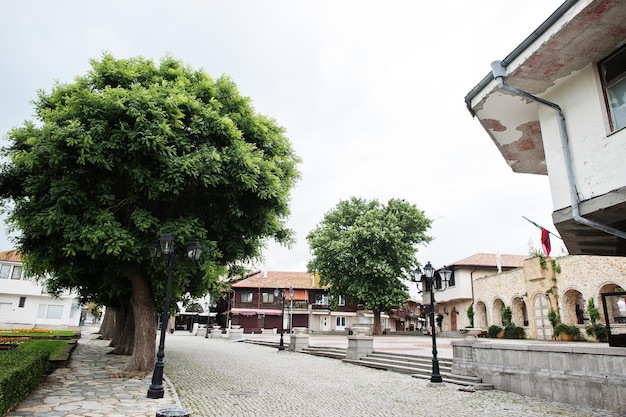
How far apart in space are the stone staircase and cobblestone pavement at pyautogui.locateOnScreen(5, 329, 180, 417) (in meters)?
8.07

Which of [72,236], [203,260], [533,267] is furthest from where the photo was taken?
[533,267]

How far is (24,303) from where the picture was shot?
41.9 metres

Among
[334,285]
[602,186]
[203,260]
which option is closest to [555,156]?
[602,186]

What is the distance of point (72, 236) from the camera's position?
9414 millimetres

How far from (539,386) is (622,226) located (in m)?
5.62

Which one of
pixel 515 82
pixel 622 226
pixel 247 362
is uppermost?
pixel 515 82

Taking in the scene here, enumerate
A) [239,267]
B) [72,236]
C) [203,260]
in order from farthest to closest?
[239,267] < [203,260] < [72,236]

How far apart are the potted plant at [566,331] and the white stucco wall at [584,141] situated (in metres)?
21.7

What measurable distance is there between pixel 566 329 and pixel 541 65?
903 inches

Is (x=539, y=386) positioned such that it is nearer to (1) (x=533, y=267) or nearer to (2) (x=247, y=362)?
(2) (x=247, y=362)

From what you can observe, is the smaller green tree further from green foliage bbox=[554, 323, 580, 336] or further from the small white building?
the small white building

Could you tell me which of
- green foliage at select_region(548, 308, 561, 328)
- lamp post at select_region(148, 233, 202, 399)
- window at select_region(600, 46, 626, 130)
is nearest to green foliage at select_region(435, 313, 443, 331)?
green foliage at select_region(548, 308, 561, 328)

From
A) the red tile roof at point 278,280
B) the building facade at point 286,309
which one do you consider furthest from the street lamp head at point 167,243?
the red tile roof at point 278,280

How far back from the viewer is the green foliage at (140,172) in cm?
964
